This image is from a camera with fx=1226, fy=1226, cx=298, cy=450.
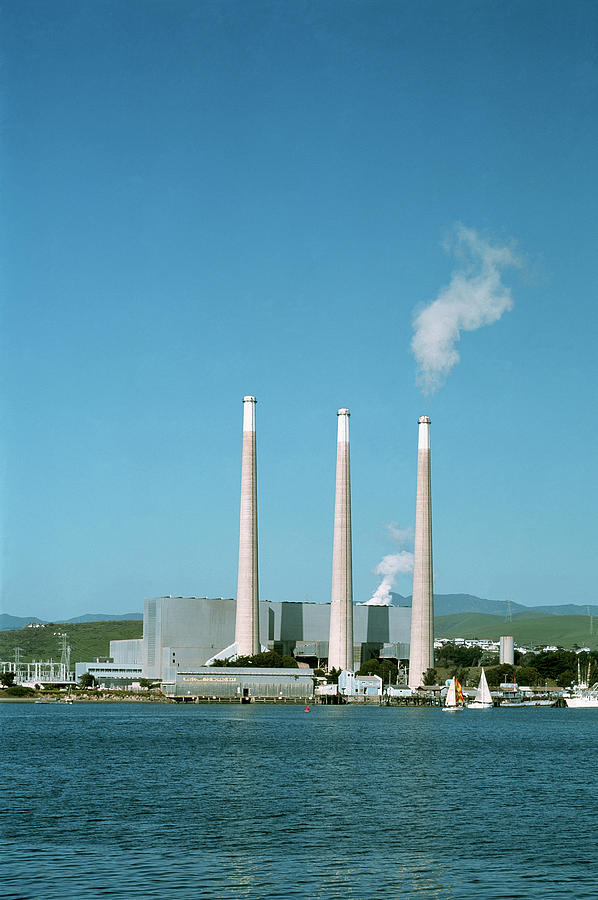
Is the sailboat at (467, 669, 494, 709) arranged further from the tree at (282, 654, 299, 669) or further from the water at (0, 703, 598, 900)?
the water at (0, 703, 598, 900)

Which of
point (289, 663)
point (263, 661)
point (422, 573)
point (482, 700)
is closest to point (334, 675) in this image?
point (289, 663)

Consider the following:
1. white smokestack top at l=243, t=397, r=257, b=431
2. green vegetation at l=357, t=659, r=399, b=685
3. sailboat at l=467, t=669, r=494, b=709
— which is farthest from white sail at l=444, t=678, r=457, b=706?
white smokestack top at l=243, t=397, r=257, b=431

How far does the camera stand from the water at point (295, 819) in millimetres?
31016

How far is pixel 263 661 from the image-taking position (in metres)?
175

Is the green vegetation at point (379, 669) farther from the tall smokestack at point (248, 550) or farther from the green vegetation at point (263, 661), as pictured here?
the tall smokestack at point (248, 550)

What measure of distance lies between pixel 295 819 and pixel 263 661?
5256 inches

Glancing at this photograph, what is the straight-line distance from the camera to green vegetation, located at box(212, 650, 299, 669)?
174 metres

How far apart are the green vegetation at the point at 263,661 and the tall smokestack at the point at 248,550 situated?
169 cm

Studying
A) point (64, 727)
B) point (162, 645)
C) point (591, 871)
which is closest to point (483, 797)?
point (591, 871)

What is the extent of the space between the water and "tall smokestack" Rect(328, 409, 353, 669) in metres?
87.9

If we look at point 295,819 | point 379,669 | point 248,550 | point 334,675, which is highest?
point 248,550

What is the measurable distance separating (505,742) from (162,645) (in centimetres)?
10291

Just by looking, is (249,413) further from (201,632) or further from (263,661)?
(201,632)

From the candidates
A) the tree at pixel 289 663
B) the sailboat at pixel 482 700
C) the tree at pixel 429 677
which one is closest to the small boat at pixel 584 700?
the sailboat at pixel 482 700
